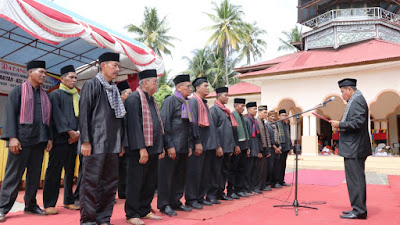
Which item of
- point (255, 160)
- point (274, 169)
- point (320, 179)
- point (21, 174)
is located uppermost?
point (21, 174)

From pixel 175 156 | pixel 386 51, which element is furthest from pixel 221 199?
pixel 386 51

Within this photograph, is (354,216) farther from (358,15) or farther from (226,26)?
(226,26)

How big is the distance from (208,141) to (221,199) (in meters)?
1.20

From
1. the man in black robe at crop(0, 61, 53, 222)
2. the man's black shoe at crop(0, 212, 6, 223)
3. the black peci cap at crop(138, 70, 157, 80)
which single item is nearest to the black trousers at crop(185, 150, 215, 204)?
the black peci cap at crop(138, 70, 157, 80)

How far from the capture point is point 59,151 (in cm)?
424

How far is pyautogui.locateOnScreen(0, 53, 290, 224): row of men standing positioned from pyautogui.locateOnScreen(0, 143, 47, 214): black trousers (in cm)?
1

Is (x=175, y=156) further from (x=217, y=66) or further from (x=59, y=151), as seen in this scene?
(x=217, y=66)

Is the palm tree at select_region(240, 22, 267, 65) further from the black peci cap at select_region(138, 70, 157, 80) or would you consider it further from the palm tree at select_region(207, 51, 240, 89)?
the black peci cap at select_region(138, 70, 157, 80)

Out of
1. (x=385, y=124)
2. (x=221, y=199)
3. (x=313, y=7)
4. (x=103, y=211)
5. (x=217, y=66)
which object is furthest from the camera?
(x=217, y=66)

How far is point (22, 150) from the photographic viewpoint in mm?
3793

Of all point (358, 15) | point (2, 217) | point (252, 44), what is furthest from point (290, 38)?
point (2, 217)

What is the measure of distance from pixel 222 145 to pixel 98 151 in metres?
2.57

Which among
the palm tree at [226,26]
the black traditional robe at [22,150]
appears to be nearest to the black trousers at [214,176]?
the black traditional robe at [22,150]

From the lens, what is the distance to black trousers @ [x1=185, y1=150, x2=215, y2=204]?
470 cm
